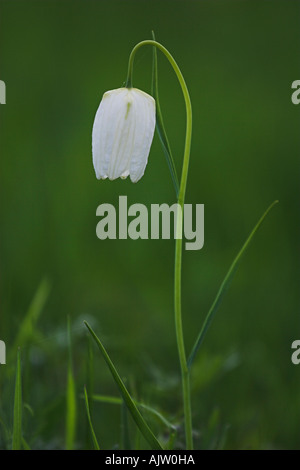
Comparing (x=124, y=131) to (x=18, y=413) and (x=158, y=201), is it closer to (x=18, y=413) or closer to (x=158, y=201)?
(x=18, y=413)

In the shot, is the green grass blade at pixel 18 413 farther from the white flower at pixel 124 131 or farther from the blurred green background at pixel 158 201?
the white flower at pixel 124 131

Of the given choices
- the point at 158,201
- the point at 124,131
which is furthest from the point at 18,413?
the point at 158,201

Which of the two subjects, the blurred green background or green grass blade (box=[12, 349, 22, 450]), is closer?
green grass blade (box=[12, 349, 22, 450])

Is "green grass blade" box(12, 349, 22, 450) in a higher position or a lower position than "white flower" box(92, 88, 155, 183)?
lower

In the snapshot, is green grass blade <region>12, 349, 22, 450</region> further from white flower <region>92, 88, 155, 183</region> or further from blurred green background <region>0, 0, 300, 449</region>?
white flower <region>92, 88, 155, 183</region>

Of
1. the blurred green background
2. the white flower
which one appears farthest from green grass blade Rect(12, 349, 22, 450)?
the white flower

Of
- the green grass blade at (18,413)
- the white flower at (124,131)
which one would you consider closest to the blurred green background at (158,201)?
the green grass blade at (18,413)
